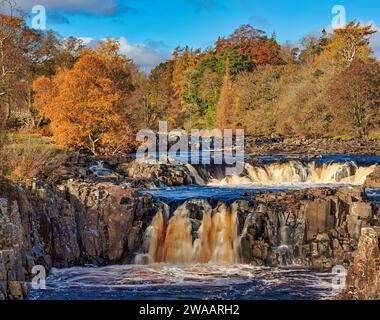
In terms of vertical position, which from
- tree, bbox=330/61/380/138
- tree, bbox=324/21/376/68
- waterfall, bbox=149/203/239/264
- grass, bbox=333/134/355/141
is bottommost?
waterfall, bbox=149/203/239/264

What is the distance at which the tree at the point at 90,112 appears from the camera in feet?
110

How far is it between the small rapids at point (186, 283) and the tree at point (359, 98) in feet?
103

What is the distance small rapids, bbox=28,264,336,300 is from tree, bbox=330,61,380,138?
1234 inches

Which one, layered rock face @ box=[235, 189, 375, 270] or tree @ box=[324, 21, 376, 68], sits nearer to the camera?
layered rock face @ box=[235, 189, 375, 270]

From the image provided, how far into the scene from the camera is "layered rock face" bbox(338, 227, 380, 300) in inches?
398

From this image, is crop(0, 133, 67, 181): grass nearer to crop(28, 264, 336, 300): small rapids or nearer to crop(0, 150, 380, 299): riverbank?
crop(0, 150, 380, 299): riverbank

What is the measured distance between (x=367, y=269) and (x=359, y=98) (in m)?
37.5

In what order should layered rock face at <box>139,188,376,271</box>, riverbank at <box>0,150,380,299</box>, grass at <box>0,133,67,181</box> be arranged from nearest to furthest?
riverbank at <box>0,150,380,299</box>
layered rock face at <box>139,188,376,271</box>
grass at <box>0,133,67,181</box>

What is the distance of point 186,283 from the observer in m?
14.6

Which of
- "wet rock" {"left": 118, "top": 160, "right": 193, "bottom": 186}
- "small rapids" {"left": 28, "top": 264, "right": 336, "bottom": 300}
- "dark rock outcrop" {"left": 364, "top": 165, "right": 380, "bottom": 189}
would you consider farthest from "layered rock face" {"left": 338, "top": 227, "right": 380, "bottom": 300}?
"wet rock" {"left": 118, "top": 160, "right": 193, "bottom": 186}

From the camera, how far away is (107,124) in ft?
112

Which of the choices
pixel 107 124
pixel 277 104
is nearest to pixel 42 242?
pixel 107 124

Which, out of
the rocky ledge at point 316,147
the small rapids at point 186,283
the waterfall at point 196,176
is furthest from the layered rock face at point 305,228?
the rocky ledge at point 316,147

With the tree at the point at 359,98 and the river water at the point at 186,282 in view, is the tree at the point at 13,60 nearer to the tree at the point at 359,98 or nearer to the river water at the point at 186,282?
the river water at the point at 186,282
